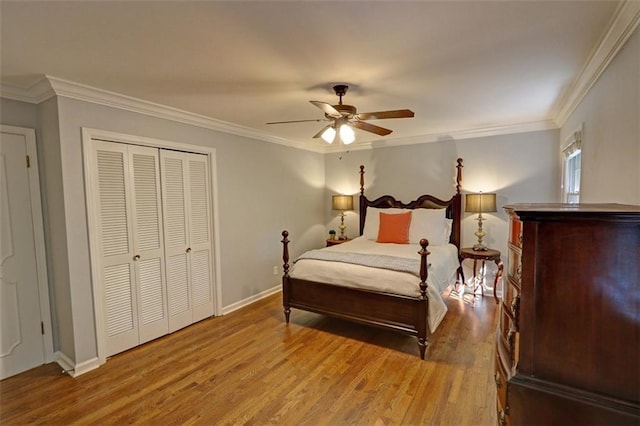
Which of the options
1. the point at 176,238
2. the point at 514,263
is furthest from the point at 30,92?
the point at 514,263

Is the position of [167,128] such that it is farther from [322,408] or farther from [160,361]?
[322,408]

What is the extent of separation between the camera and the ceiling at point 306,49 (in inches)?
59.6

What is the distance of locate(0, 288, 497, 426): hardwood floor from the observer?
2.02 metres

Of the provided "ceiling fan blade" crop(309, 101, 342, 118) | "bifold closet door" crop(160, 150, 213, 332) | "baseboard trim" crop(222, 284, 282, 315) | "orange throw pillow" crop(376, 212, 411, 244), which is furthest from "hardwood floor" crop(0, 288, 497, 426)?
"ceiling fan blade" crop(309, 101, 342, 118)

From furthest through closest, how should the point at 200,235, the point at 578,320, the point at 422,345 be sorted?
the point at 200,235 → the point at 422,345 → the point at 578,320

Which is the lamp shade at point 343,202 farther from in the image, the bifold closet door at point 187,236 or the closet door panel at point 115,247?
the closet door panel at point 115,247

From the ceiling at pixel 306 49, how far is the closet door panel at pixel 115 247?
0.64 m

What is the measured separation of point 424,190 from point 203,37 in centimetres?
375

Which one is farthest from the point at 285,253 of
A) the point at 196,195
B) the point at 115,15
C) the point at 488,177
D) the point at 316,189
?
the point at 488,177

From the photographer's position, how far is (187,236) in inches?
133

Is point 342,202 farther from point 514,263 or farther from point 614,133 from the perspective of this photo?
point 514,263

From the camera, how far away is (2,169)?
2410 mm

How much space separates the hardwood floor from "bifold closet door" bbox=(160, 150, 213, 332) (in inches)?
12.2

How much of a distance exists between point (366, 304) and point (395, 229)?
1552 mm
